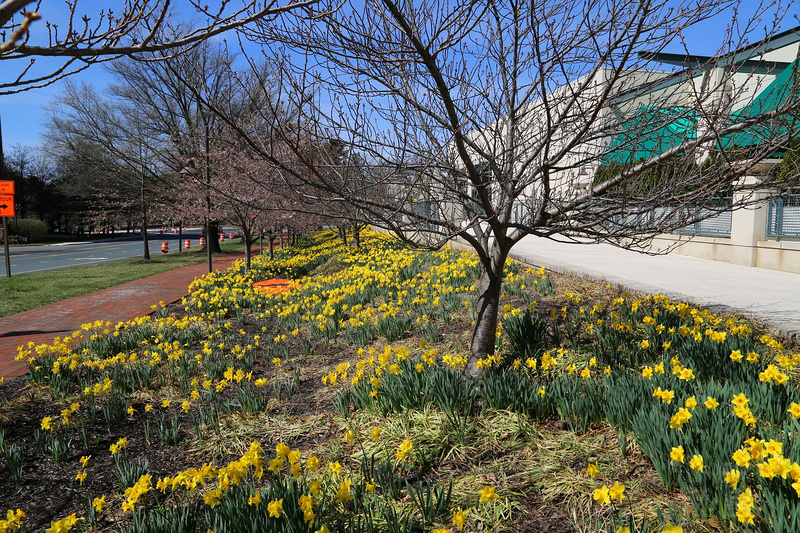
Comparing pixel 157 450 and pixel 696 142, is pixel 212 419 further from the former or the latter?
pixel 696 142

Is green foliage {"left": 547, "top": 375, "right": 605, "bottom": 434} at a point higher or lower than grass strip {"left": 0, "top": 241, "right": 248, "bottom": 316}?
higher

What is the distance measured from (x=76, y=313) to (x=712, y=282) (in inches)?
433

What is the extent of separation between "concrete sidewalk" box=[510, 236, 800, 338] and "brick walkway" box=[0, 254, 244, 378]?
7.43 metres

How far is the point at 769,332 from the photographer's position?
429 cm

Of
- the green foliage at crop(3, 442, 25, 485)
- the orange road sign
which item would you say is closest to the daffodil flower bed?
the green foliage at crop(3, 442, 25, 485)

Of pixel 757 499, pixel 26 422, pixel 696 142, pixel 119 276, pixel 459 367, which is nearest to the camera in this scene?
pixel 757 499

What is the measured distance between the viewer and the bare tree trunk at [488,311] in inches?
153

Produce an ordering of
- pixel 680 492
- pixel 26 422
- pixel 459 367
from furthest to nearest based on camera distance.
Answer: pixel 459 367 → pixel 26 422 → pixel 680 492

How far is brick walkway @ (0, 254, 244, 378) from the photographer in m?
6.83

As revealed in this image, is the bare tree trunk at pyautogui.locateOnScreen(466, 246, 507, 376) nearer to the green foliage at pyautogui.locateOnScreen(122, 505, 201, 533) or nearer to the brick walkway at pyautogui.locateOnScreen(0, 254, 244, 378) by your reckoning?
the green foliage at pyautogui.locateOnScreen(122, 505, 201, 533)

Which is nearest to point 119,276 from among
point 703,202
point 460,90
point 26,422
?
point 26,422

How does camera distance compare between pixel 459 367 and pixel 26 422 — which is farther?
pixel 459 367

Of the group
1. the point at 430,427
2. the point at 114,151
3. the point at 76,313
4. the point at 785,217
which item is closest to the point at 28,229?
the point at 114,151

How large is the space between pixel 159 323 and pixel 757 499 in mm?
6592
